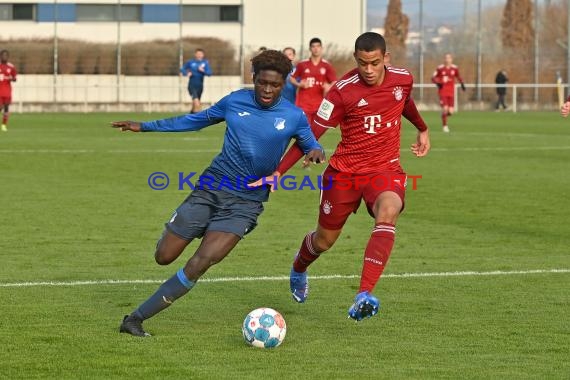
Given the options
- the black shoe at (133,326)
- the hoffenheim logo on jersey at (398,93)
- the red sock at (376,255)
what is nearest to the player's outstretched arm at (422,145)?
the hoffenheim logo on jersey at (398,93)

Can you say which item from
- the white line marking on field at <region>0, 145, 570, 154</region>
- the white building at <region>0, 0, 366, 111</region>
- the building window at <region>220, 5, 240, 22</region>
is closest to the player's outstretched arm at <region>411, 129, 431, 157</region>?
the white line marking on field at <region>0, 145, 570, 154</region>

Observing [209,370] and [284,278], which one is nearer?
[209,370]

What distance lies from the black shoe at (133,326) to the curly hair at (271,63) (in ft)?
5.59

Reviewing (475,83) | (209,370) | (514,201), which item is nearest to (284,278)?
(209,370)

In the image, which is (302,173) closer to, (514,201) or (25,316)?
(514,201)

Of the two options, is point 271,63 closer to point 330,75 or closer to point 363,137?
point 363,137

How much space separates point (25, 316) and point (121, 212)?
693cm

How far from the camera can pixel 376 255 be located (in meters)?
8.19

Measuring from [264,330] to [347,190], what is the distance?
5.49 feet

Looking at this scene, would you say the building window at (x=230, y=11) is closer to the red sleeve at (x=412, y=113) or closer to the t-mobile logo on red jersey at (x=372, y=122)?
the red sleeve at (x=412, y=113)

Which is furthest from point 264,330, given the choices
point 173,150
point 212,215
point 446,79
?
point 446,79

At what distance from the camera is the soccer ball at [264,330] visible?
7.57 metres

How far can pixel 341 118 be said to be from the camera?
8898 millimetres

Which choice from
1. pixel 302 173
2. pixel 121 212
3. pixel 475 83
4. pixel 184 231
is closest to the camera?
pixel 184 231
